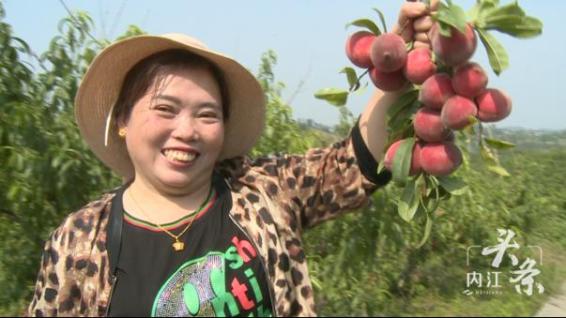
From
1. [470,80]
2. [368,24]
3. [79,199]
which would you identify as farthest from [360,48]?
[79,199]

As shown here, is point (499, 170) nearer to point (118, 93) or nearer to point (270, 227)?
point (270, 227)

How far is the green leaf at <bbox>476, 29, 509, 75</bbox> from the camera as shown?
1109mm

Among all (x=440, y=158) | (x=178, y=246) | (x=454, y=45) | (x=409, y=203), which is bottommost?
(x=178, y=246)

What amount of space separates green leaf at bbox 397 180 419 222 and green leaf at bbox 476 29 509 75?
0.29 meters

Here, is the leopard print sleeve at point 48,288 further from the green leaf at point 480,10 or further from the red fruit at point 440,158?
the green leaf at point 480,10

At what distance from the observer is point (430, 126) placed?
46.1 inches

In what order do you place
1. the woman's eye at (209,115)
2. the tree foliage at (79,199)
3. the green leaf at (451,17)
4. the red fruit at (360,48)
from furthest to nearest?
the tree foliage at (79,199) < the woman's eye at (209,115) < the red fruit at (360,48) < the green leaf at (451,17)

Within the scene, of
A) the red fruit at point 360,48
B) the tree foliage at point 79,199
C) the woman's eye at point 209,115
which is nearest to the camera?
the red fruit at point 360,48

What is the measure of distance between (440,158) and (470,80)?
0.16m

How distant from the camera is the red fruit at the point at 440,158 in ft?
3.81

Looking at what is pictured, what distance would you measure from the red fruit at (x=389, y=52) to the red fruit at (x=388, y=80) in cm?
5

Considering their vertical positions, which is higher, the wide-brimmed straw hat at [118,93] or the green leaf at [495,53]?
the green leaf at [495,53]

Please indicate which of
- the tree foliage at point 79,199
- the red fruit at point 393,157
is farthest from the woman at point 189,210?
the tree foliage at point 79,199

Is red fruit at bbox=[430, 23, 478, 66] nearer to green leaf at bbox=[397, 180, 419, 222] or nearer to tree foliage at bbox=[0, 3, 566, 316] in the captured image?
green leaf at bbox=[397, 180, 419, 222]
